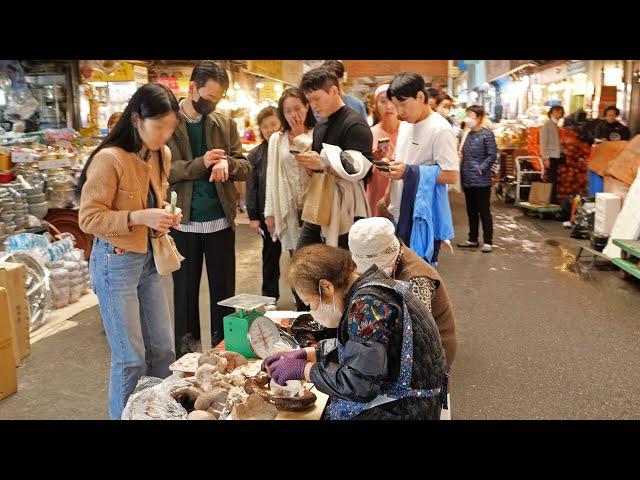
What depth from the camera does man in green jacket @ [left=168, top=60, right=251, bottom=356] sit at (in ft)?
10.6

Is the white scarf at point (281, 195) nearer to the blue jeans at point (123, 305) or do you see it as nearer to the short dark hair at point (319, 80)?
the short dark hair at point (319, 80)

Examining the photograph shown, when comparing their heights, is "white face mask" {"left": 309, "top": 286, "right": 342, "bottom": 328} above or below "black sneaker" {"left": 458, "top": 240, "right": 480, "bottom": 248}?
above

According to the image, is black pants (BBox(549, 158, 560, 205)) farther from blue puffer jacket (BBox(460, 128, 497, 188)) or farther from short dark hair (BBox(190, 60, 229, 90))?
short dark hair (BBox(190, 60, 229, 90))

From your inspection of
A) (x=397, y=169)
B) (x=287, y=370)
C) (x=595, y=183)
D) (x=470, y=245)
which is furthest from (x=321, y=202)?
(x=595, y=183)

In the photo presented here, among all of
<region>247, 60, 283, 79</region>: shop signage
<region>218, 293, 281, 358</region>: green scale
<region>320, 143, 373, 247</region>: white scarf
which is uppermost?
<region>247, 60, 283, 79</region>: shop signage

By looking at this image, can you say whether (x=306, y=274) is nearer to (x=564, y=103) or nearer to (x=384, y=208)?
(x=384, y=208)

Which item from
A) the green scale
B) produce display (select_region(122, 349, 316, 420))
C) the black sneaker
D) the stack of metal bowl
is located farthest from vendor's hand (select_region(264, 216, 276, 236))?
the black sneaker

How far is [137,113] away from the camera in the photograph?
2.42 metres

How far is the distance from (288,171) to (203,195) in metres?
0.72

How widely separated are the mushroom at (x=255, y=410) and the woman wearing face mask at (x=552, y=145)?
8418 millimetres

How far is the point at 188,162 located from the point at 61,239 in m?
2.67

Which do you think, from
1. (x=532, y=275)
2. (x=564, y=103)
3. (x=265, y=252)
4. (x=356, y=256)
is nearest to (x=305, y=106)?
(x=265, y=252)

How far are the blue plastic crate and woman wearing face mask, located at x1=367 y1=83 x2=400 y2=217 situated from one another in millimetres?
4248

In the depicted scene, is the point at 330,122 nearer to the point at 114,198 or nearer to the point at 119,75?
the point at 114,198
